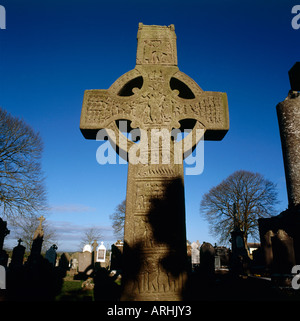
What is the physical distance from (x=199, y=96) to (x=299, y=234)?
413 inches

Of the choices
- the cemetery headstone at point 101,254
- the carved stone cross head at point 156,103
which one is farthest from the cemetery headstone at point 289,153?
the carved stone cross head at point 156,103

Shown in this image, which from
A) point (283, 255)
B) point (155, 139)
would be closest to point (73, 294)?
point (155, 139)

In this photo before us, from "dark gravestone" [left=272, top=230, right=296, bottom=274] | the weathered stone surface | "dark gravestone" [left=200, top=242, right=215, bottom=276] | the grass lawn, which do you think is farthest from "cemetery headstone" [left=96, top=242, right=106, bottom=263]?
the weathered stone surface

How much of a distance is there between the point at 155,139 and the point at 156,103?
66cm

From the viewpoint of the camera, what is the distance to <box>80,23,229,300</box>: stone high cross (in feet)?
9.27

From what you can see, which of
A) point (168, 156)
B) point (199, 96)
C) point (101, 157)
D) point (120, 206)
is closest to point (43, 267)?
point (101, 157)

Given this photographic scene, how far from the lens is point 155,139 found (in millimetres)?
3523

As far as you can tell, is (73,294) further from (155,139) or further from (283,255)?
(283,255)

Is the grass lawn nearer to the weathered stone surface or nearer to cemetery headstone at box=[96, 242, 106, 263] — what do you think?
cemetery headstone at box=[96, 242, 106, 263]

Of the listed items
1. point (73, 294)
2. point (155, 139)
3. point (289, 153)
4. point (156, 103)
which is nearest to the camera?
point (155, 139)

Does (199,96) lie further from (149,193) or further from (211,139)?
(149,193)

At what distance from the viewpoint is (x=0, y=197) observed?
14664 millimetres

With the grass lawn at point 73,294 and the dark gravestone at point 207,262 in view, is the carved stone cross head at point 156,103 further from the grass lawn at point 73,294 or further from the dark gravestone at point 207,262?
the dark gravestone at point 207,262

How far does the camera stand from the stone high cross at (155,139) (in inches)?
111
